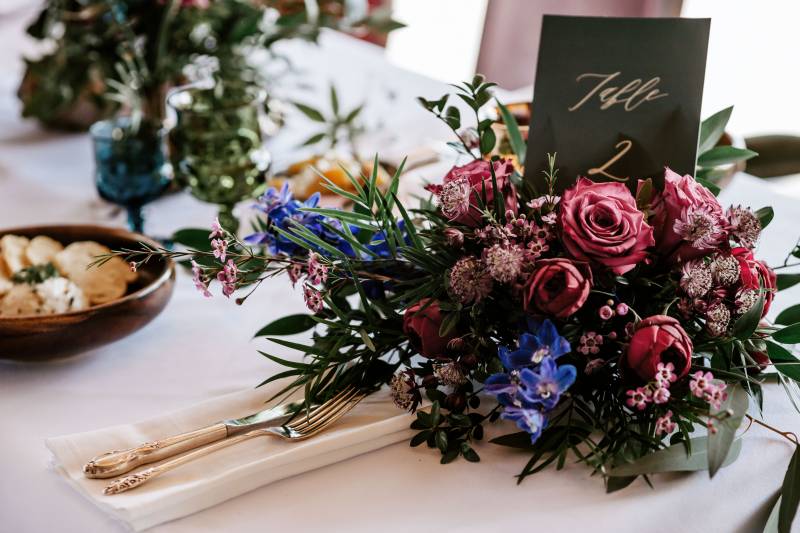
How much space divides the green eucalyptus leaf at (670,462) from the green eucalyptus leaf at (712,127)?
39cm

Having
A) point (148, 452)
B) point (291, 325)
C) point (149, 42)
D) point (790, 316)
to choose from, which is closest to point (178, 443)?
point (148, 452)

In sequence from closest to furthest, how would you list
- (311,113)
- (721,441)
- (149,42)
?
(721,441), (311,113), (149,42)

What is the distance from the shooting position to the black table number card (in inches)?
31.9

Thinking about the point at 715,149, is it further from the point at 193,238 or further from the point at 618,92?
the point at 193,238

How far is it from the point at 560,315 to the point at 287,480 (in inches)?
11.5

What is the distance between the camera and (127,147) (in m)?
1.21

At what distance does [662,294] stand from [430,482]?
279 mm

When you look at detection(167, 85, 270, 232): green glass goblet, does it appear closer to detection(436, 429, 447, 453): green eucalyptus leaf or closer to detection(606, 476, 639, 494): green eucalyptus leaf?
detection(436, 429, 447, 453): green eucalyptus leaf

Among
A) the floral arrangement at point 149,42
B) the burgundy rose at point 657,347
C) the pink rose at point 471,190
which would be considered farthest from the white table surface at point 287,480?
the floral arrangement at point 149,42

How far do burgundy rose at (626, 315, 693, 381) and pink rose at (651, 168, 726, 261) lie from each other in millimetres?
87

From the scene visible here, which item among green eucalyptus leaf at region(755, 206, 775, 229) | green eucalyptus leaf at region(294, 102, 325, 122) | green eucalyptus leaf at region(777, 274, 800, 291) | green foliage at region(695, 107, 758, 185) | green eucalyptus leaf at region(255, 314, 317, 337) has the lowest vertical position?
green eucalyptus leaf at region(255, 314, 317, 337)

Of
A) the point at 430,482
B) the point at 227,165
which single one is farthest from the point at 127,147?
the point at 430,482

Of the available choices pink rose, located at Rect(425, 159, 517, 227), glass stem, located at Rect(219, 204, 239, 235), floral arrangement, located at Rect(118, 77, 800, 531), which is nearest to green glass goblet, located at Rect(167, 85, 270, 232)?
glass stem, located at Rect(219, 204, 239, 235)

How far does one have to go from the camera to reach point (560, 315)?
0.66 meters
